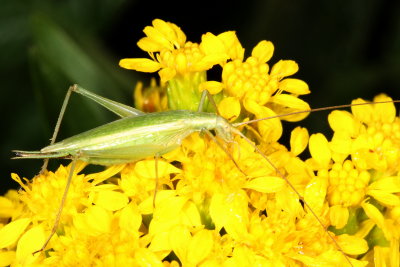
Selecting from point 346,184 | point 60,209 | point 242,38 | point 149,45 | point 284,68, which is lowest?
point 346,184

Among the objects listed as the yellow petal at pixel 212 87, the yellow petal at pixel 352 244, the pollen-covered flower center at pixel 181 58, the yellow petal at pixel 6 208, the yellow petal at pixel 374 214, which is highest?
the pollen-covered flower center at pixel 181 58

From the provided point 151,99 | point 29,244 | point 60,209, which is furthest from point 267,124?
point 29,244

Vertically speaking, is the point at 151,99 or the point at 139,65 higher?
the point at 139,65

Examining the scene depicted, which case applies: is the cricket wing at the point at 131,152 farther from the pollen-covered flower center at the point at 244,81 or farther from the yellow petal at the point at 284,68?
the yellow petal at the point at 284,68

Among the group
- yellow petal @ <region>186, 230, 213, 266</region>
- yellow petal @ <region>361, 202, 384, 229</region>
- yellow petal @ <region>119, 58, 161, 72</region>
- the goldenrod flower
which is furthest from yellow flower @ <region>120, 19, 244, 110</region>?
yellow petal @ <region>361, 202, 384, 229</region>

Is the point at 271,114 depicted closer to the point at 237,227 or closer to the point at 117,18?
the point at 237,227

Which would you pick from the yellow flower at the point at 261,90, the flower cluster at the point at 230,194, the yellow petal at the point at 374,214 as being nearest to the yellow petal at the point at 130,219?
the flower cluster at the point at 230,194

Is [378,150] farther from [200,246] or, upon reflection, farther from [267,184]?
[200,246]
